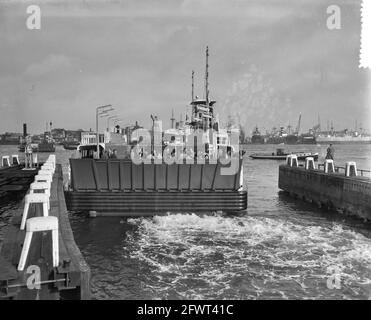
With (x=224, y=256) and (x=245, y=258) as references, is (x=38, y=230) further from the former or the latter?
(x=245, y=258)

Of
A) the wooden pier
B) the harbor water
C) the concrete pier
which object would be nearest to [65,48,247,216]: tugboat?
the harbor water

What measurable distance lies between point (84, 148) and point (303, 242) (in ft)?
74.0

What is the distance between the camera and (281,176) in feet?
138

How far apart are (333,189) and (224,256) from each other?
644 inches

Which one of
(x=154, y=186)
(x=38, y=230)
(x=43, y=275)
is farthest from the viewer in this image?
(x=154, y=186)

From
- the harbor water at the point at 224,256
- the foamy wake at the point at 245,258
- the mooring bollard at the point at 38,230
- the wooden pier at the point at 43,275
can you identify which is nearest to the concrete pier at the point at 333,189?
the harbor water at the point at 224,256

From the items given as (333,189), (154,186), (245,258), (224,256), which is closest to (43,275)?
(224,256)

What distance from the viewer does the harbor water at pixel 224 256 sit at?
12.9 metres

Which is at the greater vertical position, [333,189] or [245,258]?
[333,189]

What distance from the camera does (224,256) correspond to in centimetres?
1639

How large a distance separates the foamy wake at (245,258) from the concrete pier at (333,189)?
3.13m

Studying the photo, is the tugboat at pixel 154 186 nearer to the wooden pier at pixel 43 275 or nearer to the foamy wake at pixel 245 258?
the foamy wake at pixel 245 258
